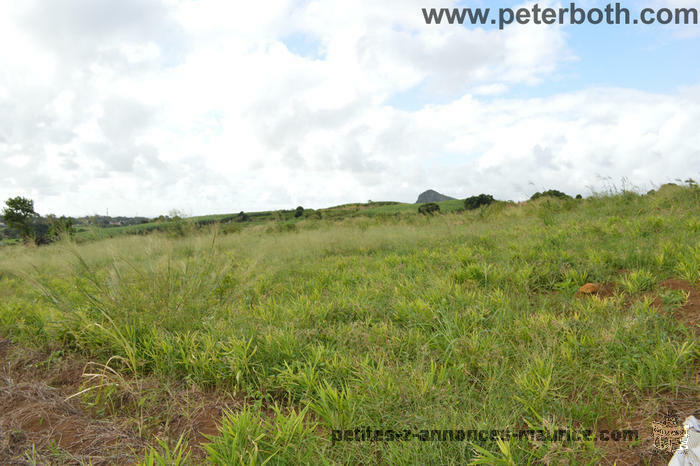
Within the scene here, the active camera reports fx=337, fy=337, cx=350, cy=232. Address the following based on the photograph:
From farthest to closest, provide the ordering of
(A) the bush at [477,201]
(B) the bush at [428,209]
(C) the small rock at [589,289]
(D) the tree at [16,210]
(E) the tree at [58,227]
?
1. (D) the tree at [16,210]
2. (A) the bush at [477,201]
3. (B) the bush at [428,209]
4. (E) the tree at [58,227]
5. (C) the small rock at [589,289]

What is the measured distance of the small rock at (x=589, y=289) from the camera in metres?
3.39

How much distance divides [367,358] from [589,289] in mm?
2570

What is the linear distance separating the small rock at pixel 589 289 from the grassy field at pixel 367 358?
12 cm

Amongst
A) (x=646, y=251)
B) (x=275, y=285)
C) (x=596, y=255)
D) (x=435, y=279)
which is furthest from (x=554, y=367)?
(x=275, y=285)

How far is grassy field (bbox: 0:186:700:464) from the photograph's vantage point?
176 cm

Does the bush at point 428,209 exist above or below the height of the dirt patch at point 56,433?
above

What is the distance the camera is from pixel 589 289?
3.39m

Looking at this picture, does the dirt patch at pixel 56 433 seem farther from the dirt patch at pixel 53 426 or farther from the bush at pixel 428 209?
the bush at pixel 428 209

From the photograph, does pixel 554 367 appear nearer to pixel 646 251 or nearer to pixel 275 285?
pixel 646 251

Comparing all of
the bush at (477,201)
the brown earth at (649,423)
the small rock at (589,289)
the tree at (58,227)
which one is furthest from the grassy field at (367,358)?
the bush at (477,201)

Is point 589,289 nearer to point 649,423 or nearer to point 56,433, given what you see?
point 649,423

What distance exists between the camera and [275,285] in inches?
187

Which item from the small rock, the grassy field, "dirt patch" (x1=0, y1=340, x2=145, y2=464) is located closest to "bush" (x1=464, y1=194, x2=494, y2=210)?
the grassy field

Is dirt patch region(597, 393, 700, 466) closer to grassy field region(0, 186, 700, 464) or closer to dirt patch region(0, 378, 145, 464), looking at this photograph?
grassy field region(0, 186, 700, 464)
